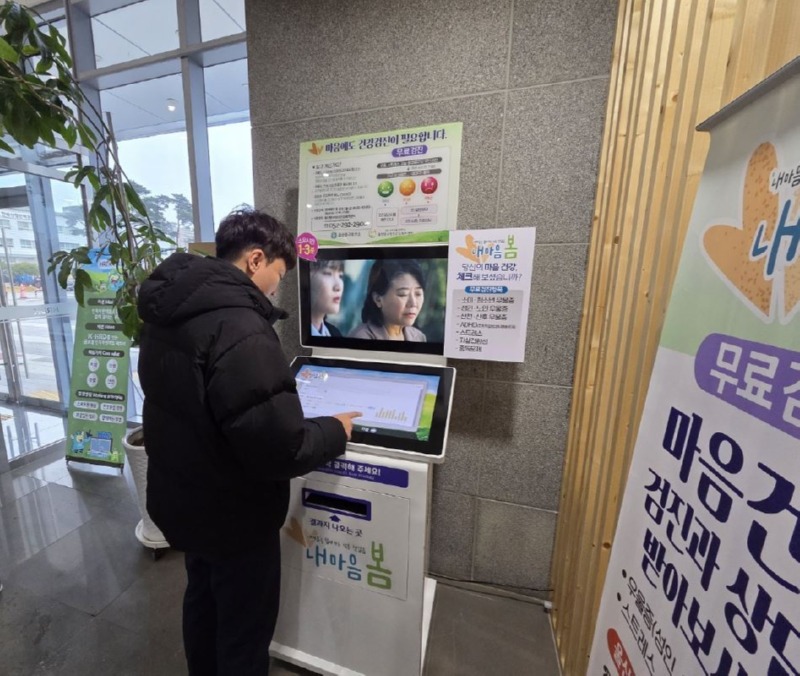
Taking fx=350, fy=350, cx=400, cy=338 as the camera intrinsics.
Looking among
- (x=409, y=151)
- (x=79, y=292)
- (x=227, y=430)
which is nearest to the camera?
(x=227, y=430)

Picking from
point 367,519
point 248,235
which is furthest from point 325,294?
point 367,519

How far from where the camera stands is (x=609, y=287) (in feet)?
3.83

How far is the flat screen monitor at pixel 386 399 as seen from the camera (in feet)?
3.51

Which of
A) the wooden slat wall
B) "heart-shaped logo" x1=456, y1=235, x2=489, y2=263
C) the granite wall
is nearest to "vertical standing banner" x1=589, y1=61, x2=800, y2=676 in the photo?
the wooden slat wall

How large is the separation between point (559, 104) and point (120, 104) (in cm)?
381

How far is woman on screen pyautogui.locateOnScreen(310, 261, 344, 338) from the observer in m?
1.43

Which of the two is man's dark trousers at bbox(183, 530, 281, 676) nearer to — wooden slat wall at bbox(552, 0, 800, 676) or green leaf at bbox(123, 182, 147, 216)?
wooden slat wall at bbox(552, 0, 800, 676)

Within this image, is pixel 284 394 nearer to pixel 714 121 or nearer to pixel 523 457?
pixel 714 121

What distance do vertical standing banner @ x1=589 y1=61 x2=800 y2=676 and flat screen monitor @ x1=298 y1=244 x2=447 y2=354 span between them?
0.77 m

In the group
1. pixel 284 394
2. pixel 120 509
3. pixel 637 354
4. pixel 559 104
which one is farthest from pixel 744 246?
pixel 120 509

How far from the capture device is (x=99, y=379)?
8.84 ft

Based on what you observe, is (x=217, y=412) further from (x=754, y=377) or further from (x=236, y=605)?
(x=754, y=377)

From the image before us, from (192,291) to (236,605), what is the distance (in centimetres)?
93

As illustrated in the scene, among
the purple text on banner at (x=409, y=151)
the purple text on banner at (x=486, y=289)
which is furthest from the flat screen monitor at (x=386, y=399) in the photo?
the purple text on banner at (x=409, y=151)
